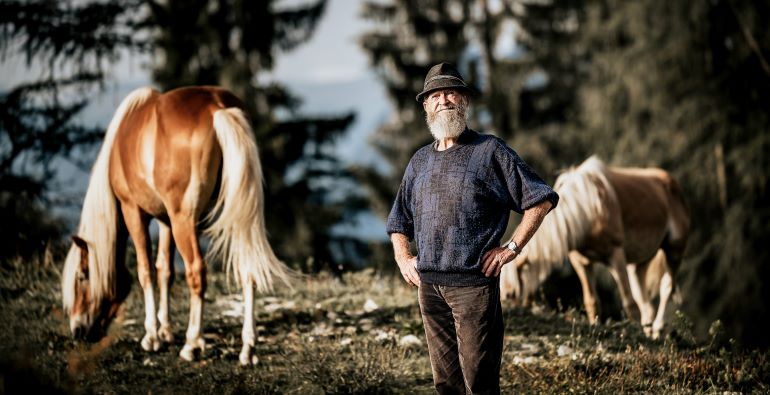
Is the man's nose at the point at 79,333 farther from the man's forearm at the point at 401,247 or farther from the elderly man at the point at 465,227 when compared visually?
the elderly man at the point at 465,227

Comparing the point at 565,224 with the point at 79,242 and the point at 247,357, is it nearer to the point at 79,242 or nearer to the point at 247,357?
the point at 247,357

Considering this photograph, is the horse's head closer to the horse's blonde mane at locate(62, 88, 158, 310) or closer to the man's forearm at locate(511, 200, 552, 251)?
the horse's blonde mane at locate(62, 88, 158, 310)

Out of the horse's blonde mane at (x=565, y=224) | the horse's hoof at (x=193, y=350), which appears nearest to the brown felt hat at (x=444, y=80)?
the horse's hoof at (x=193, y=350)

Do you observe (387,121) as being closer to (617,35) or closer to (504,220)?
A: (617,35)

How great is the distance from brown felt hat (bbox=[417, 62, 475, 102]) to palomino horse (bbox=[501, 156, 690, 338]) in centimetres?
439

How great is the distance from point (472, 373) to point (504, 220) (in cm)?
80

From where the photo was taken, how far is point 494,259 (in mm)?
3574

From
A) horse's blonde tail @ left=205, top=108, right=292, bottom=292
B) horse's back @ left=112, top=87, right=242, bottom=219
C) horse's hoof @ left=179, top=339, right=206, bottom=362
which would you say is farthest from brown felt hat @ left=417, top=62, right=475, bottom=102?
horse's hoof @ left=179, top=339, right=206, bottom=362

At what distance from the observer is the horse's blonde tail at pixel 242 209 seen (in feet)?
18.6

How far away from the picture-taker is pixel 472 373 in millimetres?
3648

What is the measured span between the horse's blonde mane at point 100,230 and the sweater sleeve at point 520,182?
4.02m

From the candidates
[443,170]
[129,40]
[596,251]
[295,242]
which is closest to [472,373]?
[443,170]

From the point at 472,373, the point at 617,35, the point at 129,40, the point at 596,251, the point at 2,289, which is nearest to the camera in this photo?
the point at 472,373

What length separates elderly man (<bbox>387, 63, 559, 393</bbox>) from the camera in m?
3.62
